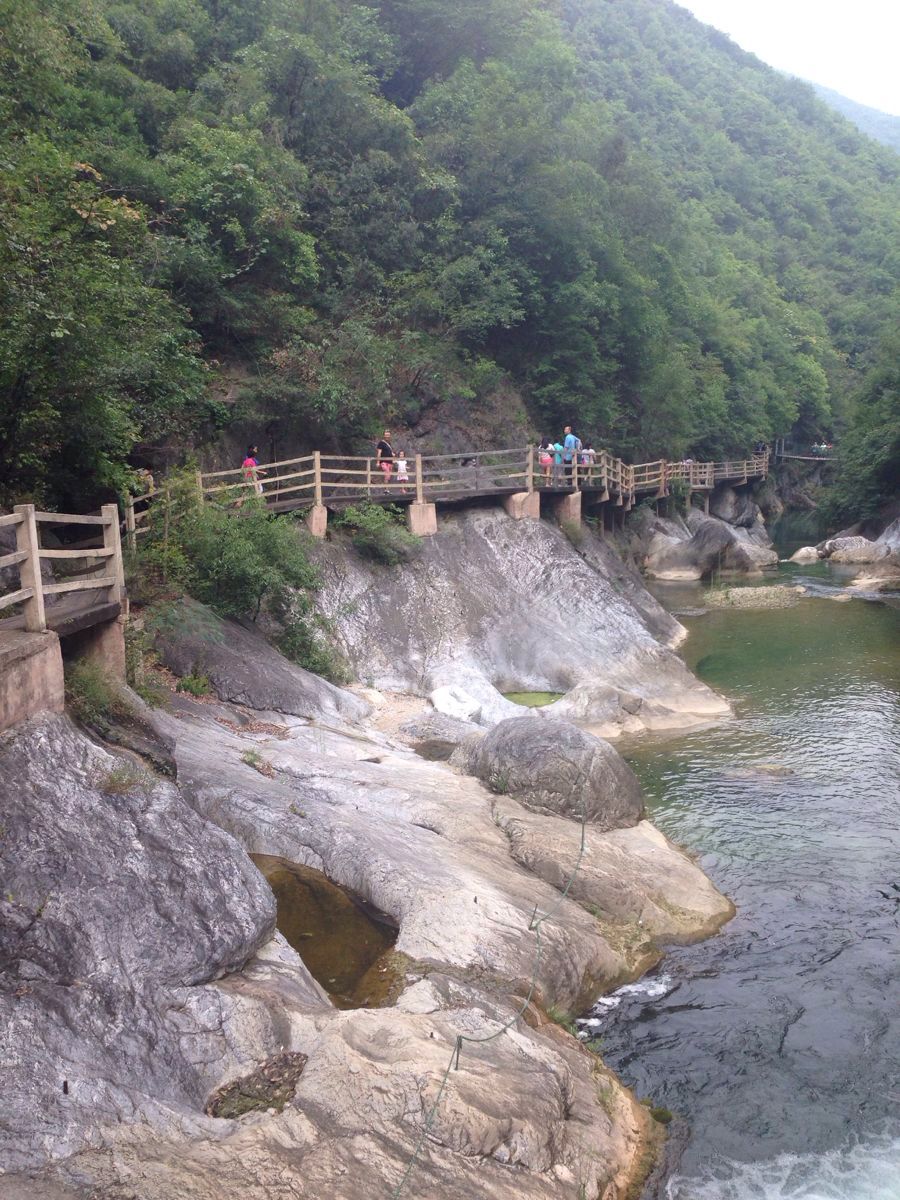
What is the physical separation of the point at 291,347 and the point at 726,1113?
898 inches

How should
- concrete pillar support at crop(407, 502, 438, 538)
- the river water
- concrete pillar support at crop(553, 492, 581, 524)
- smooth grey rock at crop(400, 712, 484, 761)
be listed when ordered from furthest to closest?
1. concrete pillar support at crop(553, 492, 581, 524)
2. concrete pillar support at crop(407, 502, 438, 538)
3. smooth grey rock at crop(400, 712, 484, 761)
4. the river water

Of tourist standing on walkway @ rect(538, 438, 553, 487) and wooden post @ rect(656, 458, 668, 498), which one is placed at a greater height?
tourist standing on walkway @ rect(538, 438, 553, 487)

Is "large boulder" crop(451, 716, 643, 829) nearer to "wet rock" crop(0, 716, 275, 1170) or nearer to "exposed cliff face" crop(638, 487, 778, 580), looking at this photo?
"wet rock" crop(0, 716, 275, 1170)

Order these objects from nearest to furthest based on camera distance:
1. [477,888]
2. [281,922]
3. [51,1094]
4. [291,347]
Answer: [51,1094], [281,922], [477,888], [291,347]

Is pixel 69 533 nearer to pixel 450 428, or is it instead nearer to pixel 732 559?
pixel 450 428

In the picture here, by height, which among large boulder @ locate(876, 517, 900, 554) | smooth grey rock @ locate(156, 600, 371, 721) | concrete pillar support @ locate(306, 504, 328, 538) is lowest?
large boulder @ locate(876, 517, 900, 554)

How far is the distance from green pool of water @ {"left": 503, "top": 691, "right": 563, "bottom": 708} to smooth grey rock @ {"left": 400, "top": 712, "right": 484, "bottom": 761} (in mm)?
3245

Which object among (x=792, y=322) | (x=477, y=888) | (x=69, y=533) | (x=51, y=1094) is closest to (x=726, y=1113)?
(x=477, y=888)

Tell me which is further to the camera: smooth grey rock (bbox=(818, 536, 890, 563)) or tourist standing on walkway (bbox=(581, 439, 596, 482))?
smooth grey rock (bbox=(818, 536, 890, 563))

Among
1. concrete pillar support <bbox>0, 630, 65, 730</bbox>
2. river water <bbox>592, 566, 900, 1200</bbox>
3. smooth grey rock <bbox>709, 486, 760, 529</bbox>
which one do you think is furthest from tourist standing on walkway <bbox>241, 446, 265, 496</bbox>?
smooth grey rock <bbox>709, 486, 760, 529</bbox>

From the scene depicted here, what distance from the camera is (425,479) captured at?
30.0 metres

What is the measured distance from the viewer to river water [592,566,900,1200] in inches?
307

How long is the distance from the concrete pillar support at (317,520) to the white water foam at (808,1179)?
16.0 metres

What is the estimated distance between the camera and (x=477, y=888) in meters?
10.1
